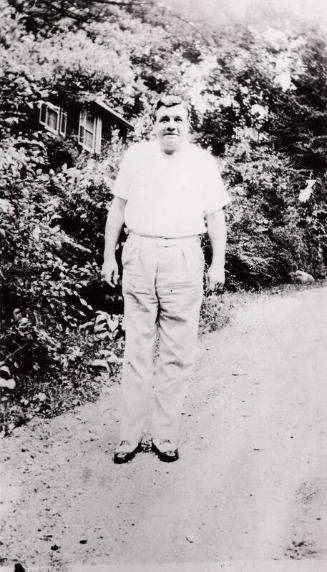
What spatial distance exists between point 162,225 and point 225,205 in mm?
369

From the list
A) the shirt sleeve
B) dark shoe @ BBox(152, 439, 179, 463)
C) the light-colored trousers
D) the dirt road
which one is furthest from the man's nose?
dark shoe @ BBox(152, 439, 179, 463)

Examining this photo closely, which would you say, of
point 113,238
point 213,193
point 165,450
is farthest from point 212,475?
point 213,193

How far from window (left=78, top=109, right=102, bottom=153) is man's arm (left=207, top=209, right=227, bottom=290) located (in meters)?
0.77

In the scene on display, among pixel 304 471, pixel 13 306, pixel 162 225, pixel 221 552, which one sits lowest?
pixel 221 552

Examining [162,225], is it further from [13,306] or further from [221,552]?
[221,552]

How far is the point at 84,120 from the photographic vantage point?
2.91 metres

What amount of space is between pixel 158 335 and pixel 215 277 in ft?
1.36

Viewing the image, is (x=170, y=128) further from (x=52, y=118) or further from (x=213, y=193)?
(x=52, y=118)

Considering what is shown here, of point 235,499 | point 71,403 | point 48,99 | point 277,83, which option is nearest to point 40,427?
point 71,403

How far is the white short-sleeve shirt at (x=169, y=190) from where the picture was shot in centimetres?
256

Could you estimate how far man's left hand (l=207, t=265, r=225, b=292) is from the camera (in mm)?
2605

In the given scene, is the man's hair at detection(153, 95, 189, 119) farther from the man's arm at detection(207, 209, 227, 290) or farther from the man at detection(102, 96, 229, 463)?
the man's arm at detection(207, 209, 227, 290)

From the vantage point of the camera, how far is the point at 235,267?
2740mm

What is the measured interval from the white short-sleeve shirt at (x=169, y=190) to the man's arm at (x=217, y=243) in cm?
4
